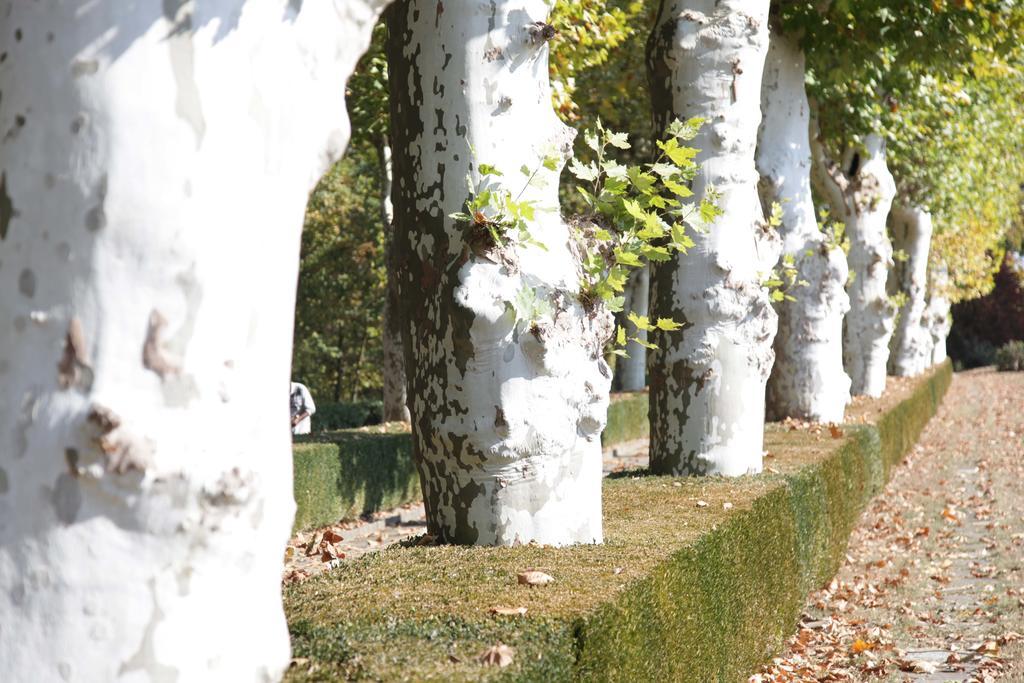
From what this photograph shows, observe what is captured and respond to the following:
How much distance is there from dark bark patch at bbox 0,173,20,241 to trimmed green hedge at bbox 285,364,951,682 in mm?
1334

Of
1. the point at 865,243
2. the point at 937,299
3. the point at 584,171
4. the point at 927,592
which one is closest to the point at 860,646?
the point at 927,592

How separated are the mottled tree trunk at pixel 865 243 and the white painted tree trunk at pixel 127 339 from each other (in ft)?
48.0

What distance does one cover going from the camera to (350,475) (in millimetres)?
13578

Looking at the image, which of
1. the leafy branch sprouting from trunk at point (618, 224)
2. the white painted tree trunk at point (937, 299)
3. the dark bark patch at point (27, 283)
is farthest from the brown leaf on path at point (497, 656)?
the white painted tree trunk at point (937, 299)

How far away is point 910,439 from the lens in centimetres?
1966

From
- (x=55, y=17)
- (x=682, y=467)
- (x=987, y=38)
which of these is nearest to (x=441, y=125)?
(x=55, y=17)

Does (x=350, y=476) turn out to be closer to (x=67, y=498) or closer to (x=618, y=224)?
(x=618, y=224)

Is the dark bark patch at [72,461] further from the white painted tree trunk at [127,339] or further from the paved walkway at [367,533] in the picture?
the paved walkway at [367,533]

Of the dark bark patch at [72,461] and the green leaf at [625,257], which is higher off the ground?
the green leaf at [625,257]

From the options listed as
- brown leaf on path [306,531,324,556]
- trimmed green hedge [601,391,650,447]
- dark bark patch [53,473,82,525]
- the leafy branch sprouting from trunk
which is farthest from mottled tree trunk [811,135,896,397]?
dark bark patch [53,473,82,525]

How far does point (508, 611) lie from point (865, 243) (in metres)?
16.5

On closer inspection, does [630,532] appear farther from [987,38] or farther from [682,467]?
[987,38]

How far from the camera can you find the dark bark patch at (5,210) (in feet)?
7.32

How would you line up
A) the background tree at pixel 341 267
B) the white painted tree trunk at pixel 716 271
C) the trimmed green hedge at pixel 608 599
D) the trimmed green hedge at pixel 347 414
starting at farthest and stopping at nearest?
the background tree at pixel 341 267 < the trimmed green hedge at pixel 347 414 < the white painted tree trunk at pixel 716 271 < the trimmed green hedge at pixel 608 599
